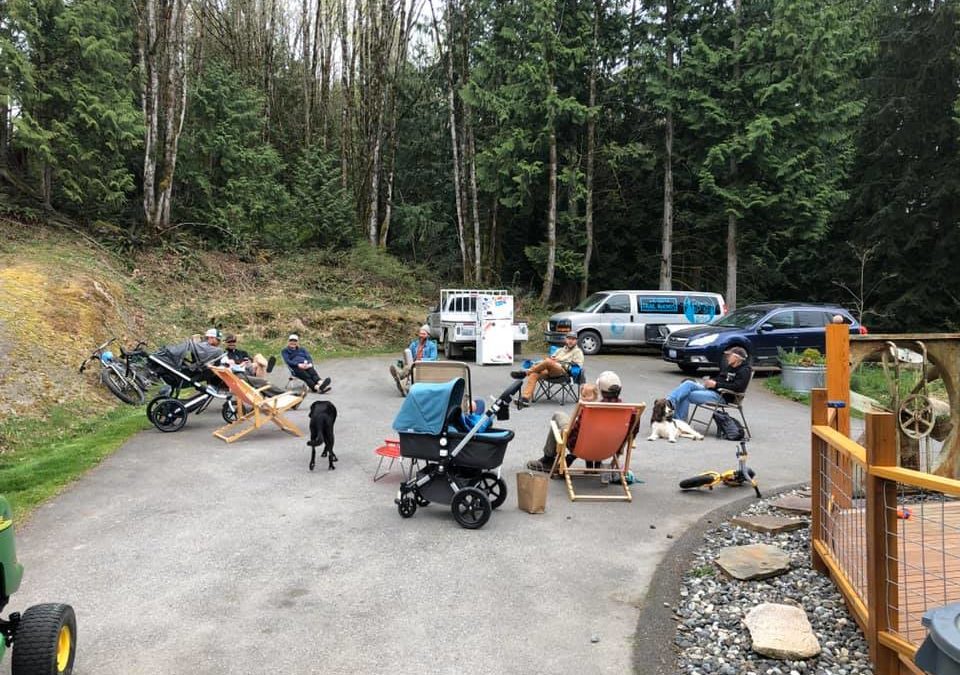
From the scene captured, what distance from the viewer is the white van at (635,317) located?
19.7 metres

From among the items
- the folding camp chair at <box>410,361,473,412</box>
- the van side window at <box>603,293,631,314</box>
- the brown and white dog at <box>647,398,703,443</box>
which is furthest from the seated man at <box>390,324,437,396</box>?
the van side window at <box>603,293,631,314</box>

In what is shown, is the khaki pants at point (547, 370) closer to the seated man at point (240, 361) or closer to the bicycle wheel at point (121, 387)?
the seated man at point (240, 361)

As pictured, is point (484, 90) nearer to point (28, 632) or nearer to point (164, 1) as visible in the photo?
point (164, 1)

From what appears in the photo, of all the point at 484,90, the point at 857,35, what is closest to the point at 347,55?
the point at 484,90

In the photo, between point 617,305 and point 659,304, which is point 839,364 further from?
point 659,304

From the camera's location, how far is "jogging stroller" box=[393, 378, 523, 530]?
5781 mm

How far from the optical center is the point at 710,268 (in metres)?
27.7

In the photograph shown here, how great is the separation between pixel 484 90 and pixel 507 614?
22.8 metres

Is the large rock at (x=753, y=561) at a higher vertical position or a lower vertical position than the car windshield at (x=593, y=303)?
lower

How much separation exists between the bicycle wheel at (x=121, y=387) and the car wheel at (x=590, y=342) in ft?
38.9

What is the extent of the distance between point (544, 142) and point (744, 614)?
22.6m

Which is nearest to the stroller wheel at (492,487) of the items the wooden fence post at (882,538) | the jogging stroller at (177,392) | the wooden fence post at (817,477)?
the wooden fence post at (817,477)

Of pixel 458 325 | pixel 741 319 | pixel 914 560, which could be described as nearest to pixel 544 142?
pixel 458 325

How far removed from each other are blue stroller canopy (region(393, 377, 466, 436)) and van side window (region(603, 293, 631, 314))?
570 inches
